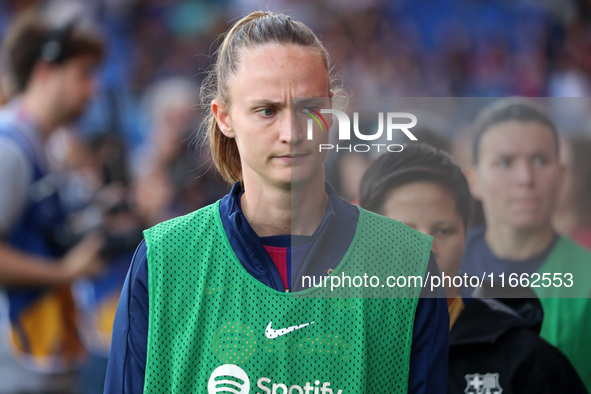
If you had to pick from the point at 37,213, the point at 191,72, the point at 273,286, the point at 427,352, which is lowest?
the point at 427,352

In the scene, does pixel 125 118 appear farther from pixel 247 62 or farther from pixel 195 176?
pixel 247 62

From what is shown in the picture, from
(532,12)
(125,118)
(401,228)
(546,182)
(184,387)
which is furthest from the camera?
(532,12)

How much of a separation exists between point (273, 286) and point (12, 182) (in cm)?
204

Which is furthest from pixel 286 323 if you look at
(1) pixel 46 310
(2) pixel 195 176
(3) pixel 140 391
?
(2) pixel 195 176

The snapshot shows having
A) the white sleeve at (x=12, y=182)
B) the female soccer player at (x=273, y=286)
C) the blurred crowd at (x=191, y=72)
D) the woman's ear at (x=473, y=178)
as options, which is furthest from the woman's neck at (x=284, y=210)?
the white sleeve at (x=12, y=182)

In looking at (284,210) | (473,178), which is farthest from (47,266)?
(473,178)

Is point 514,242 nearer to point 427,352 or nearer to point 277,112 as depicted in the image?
point 427,352

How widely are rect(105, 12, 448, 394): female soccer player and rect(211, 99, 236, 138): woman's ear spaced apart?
4 centimetres

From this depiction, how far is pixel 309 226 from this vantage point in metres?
1.68

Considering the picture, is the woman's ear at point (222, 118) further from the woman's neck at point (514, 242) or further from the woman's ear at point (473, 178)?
the woman's neck at point (514, 242)

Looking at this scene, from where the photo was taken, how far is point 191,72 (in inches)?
169

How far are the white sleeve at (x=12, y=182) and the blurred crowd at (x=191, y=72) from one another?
10.5 inches

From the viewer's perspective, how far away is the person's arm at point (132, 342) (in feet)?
5.25

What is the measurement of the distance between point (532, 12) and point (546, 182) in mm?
3538
